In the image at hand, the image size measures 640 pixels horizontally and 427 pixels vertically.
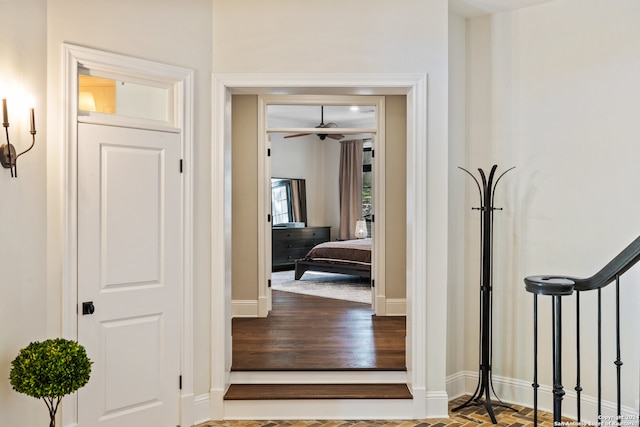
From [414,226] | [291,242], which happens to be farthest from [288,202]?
[414,226]

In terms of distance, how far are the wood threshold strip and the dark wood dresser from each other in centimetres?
609

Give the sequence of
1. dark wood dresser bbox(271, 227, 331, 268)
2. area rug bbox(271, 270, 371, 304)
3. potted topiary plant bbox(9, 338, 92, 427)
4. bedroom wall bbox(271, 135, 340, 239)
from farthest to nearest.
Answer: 1. bedroom wall bbox(271, 135, 340, 239)
2. dark wood dresser bbox(271, 227, 331, 268)
3. area rug bbox(271, 270, 371, 304)
4. potted topiary plant bbox(9, 338, 92, 427)

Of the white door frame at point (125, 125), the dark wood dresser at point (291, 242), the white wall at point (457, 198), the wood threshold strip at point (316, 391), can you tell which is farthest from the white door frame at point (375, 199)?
the dark wood dresser at point (291, 242)

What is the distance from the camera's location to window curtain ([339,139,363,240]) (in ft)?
35.7

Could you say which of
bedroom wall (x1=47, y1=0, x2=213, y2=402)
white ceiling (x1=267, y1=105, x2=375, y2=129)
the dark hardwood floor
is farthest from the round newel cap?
white ceiling (x1=267, y1=105, x2=375, y2=129)

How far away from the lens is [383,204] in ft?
19.4

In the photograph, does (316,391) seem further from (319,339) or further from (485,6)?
(485,6)

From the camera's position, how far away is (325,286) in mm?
8078

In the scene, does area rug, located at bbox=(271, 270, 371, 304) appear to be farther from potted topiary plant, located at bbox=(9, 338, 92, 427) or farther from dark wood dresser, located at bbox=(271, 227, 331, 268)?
potted topiary plant, located at bbox=(9, 338, 92, 427)

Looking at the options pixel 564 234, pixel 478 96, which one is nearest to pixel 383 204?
pixel 478 96

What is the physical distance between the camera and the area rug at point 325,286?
7.23 m

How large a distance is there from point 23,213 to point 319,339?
280 centimetres

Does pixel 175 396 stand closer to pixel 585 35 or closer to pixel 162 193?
pixel 162 193

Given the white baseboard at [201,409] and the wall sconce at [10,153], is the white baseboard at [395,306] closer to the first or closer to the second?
the white baseboard at [201,409]
